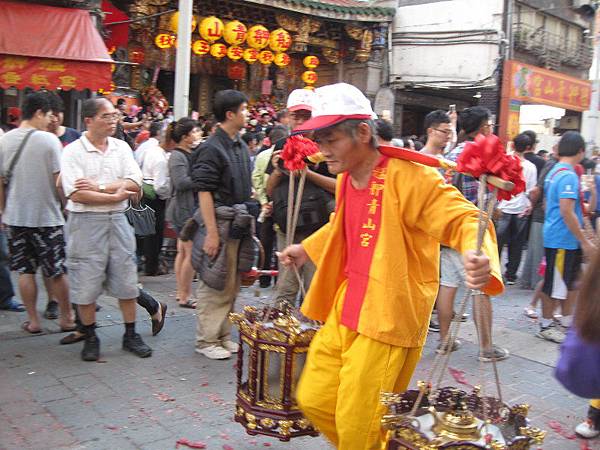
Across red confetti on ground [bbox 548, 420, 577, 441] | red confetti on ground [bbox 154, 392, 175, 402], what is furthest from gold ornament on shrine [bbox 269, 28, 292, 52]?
red confetti on ground [bbox 548, 420, 577, 441]

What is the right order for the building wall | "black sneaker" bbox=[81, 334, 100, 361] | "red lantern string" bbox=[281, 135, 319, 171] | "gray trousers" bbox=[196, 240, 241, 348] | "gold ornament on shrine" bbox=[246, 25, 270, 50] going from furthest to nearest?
the building wall, "gold ornament on shrine" bbox=[246, 25, 270, 50], "gray trousers" bbox=[196, 240, 241, 348], "black sneaker" bbox=[81, 334, 100, 361], "red lantern string" bbox=[281, 135, 319, 171]

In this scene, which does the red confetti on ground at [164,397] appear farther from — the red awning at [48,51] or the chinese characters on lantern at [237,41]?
the chinese characters on lantern at [237,41]

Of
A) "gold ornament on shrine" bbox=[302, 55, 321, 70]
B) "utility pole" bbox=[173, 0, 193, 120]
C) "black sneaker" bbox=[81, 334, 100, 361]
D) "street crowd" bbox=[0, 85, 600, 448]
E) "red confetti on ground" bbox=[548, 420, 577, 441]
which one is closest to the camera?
"street crowd" bbox=[0, 85, 600, 448]

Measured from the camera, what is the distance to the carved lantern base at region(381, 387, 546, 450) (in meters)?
2.09

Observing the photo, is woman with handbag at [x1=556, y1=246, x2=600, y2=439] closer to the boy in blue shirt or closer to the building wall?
the boy in blue shirt

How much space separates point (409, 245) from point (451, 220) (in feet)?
0.74

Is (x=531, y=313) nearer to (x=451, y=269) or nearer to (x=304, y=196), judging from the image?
(x=451, y=269)

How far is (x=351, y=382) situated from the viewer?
247 centimetres

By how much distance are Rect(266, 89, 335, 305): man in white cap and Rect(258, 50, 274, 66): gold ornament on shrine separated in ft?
27.3

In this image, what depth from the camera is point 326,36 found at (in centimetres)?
1435

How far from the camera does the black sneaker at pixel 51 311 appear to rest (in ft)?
18.3

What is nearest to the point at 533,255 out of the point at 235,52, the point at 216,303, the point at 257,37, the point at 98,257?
the point at 216,303

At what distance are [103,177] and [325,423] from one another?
268 cm

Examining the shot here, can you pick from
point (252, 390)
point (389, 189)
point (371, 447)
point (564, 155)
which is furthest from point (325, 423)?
point (564, 155)
